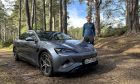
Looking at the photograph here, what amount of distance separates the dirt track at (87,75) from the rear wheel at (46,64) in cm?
19


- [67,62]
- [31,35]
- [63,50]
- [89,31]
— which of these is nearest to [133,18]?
[89,31]

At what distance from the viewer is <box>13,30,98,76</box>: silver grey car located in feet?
28.5

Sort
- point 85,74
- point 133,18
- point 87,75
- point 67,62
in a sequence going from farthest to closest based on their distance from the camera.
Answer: point 133,18 < point 85,74 < point 87,75 < point 67,62

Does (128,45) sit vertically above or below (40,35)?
below

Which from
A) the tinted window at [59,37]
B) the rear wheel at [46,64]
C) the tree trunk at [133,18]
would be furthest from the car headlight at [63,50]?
the tree trunk at [133,18]

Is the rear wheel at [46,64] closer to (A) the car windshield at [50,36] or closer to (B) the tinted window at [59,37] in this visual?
(A) the car windshield at [50,36]

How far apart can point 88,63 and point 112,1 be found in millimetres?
25598

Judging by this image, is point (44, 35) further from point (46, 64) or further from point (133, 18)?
point (133, 18)

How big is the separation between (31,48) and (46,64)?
4.17ft

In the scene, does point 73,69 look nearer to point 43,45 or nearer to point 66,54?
point 66,54

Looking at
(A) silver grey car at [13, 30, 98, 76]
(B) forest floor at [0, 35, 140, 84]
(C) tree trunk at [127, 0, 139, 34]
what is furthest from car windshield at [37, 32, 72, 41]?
(C) tree trunk at [127, 0, 139, 34]

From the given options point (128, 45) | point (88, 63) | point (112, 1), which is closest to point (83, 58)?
point (88, 63)

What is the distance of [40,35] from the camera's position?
10352 millimetres

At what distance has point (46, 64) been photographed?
9.22 meters
